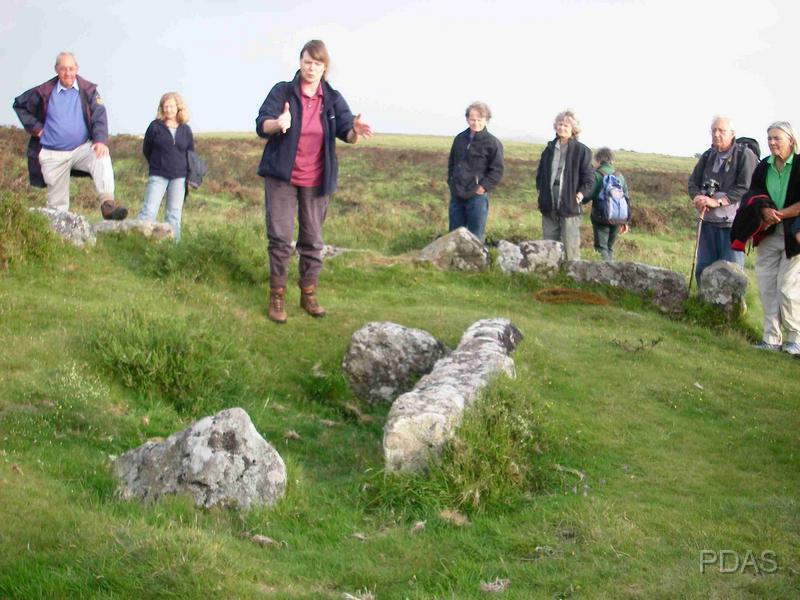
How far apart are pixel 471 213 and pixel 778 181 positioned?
4782 mm

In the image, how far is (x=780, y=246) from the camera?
11.6 m

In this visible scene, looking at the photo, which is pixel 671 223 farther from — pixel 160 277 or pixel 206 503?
pixel 206 503

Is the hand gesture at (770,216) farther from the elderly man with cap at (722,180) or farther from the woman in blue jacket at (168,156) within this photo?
the woman in blue jacket at (168,156)

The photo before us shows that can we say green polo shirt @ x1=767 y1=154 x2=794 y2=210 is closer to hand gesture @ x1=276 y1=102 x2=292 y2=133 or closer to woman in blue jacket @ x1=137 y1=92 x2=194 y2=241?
hand gesture @ x1=276 y1=102 x2=292 y2=133

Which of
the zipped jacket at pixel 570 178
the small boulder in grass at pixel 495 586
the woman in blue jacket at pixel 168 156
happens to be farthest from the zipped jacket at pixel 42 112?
the small boulder in grass at pixel 495 586

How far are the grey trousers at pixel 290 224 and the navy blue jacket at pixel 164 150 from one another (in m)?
3.67

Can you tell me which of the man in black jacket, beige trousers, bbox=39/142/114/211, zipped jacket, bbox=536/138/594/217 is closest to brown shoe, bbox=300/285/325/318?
beige trousers, bbox=39/142/114/211

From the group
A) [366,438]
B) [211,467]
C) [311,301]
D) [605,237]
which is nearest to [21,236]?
[311,301]

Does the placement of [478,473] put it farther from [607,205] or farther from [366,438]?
[607,205]

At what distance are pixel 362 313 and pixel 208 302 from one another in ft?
5.98

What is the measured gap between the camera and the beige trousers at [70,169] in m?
12.3

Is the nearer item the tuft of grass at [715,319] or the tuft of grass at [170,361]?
the tuft of grass at [170,361]

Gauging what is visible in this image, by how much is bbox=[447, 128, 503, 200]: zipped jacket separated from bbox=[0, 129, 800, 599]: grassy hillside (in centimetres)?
148

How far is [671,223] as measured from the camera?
31922 millimetres
